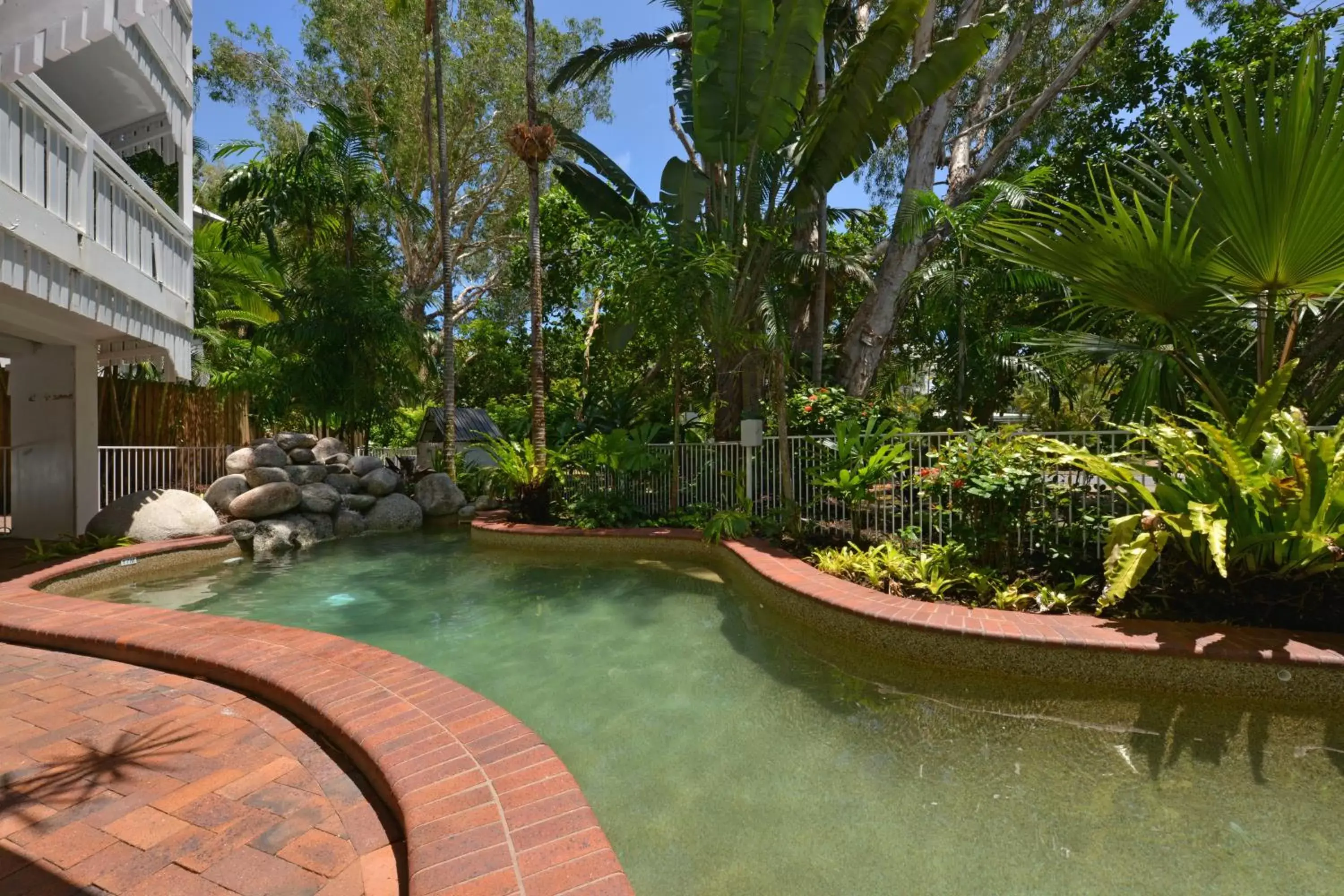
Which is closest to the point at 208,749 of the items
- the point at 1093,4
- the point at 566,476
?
the point at 566,476

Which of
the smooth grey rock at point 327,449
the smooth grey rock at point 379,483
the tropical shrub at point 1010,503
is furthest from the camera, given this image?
the smooth grey rock at point 327,449

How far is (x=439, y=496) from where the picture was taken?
1229 cm

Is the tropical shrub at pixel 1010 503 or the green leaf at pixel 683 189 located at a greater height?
the green leaf at pixel 683 189

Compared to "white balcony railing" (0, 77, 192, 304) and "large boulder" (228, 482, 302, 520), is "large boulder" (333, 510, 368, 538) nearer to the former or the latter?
"large boulder" (228, 482, 302, 520)

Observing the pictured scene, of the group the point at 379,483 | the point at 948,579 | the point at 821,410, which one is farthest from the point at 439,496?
the point at 948,579

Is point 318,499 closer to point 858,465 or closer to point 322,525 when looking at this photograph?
point 322,525

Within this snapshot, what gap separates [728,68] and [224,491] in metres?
9.92

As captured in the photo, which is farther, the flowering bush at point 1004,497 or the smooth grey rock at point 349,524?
the smooth grey rock at point 349,524

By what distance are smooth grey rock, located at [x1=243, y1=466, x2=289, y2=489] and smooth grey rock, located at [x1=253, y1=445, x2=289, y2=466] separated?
534 mm

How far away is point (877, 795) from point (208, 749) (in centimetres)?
298

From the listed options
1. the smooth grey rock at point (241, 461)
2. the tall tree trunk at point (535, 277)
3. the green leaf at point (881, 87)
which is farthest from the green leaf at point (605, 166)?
the smooth grey rock at point (241, 461)

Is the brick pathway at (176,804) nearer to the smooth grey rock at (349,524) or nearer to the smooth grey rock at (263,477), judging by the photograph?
the smooth grey rock at (349,524)

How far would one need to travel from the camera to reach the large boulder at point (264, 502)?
9.82 m

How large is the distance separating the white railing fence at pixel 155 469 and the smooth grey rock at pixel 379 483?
2.46 metres
